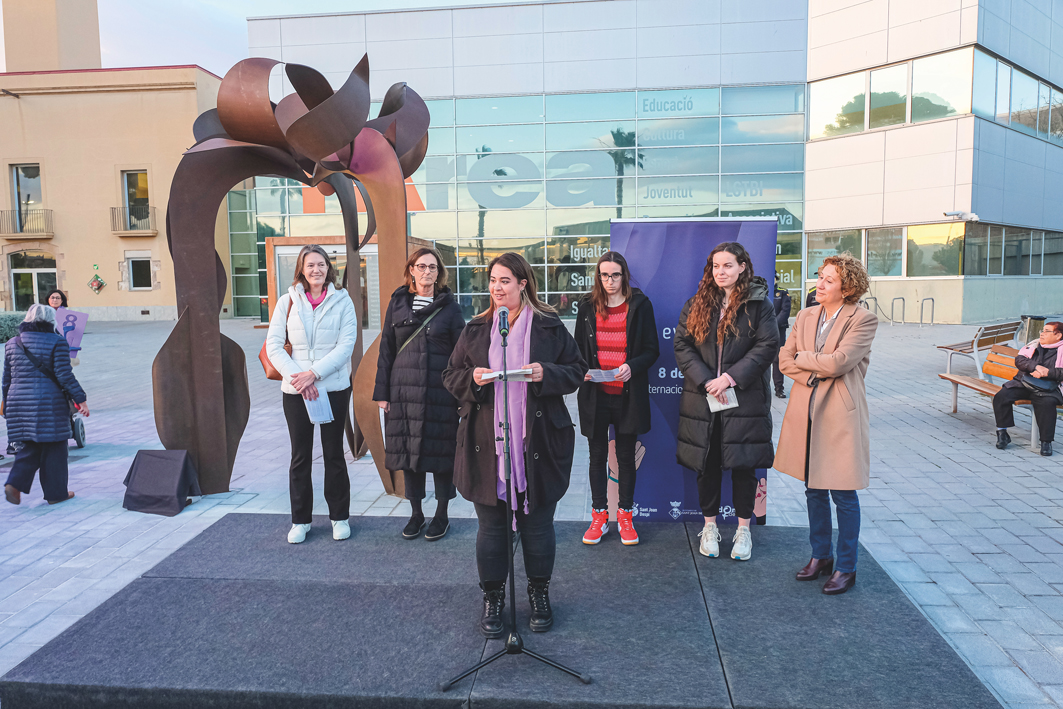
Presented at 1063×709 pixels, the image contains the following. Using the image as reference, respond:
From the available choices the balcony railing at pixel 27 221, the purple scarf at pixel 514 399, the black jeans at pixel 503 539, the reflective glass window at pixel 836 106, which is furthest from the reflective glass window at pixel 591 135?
the balcony railing at pixel 27 221

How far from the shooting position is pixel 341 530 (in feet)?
15.2

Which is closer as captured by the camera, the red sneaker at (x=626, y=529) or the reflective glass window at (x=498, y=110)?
the red sneaker at (x=626, y=529)

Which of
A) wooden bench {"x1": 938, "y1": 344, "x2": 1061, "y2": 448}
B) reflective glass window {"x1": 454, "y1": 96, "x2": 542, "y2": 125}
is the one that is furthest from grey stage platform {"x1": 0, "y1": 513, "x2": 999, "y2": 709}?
reflective glass window {"x1": 454, "y1": 96, "x2": 542, "y2": 125}

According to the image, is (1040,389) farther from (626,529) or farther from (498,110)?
(498,110)

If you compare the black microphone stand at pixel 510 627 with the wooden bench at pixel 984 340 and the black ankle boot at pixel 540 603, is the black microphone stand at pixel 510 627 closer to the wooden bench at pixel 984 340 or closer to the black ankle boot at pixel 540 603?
the black ankle boot at pixel 540 603

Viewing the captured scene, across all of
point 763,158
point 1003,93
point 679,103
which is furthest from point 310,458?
point 1003,93

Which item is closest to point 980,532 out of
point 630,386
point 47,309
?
point 630,386

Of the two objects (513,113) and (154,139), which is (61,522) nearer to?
(513,113)

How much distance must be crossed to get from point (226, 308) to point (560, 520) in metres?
29.4

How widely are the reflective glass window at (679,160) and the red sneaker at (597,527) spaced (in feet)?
61.7

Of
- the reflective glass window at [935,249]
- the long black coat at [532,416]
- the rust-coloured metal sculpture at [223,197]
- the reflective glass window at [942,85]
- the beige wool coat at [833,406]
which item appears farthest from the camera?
the reflective glass window at [935,249]

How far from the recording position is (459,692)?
2.86 m

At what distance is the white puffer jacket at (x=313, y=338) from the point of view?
4480 mm

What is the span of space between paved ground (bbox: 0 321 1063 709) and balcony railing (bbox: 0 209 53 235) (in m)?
26.6
